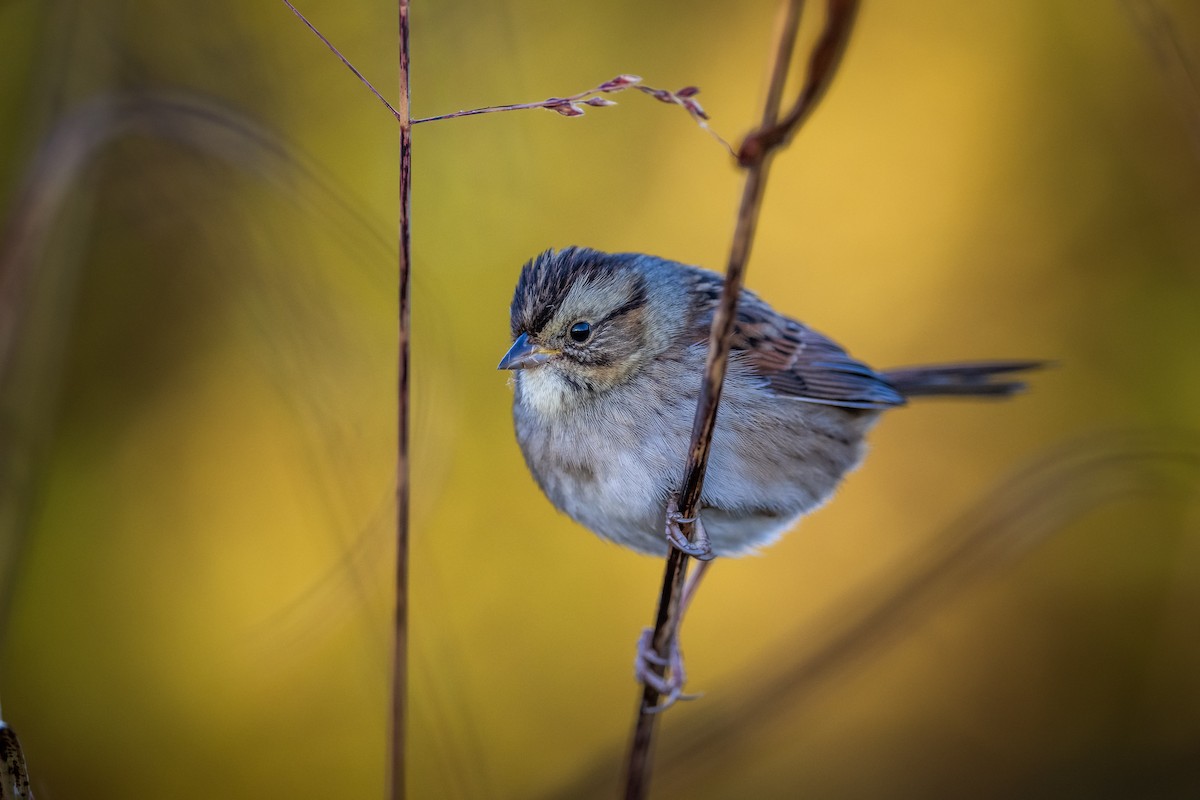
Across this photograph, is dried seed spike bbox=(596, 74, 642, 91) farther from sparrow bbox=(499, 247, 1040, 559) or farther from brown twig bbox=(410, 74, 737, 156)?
sparrow bbox=(499, 247, 1040, 559)

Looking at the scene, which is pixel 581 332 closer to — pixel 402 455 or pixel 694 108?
pixel 402 455

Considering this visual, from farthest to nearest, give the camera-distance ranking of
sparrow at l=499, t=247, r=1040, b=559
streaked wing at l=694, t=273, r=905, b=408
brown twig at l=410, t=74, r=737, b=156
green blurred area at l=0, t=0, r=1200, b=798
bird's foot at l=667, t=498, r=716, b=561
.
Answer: green blurred area at l=0, t=0, r=1200, b=798
streaked wing at l=694, t=273, r=905, b=408
sparrow at l=499, t=247, r=1040, b=559
bird's foot at l=667, t=498, r=716, b=561
brown twig at l=410, t=74, r=737, b=156

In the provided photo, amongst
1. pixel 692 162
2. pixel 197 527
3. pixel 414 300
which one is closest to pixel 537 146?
pixel 692 162

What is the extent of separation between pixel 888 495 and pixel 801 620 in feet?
2.01

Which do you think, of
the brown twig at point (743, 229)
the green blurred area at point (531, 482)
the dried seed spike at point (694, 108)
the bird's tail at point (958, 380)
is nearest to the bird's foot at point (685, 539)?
the brown twig at point (743, 229)

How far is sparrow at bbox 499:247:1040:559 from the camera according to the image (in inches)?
94.6

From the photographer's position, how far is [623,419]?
7.97ft

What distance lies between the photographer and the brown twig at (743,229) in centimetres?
86

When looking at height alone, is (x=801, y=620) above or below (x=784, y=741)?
above

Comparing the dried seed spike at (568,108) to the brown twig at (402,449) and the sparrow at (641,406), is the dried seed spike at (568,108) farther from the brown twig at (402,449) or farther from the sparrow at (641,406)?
the sparrow at (641,406)

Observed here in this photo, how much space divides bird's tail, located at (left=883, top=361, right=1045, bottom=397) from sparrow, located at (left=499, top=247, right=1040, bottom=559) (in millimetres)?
393

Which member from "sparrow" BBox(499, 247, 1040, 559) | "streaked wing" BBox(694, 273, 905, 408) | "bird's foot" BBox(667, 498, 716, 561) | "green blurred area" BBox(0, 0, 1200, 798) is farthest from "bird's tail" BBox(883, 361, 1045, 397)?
"bird's foot" BBox(667, 498, 716, 561)

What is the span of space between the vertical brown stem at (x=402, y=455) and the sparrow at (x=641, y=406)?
0.93 meters

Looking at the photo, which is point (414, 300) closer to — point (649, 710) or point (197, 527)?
point (649, 710)
